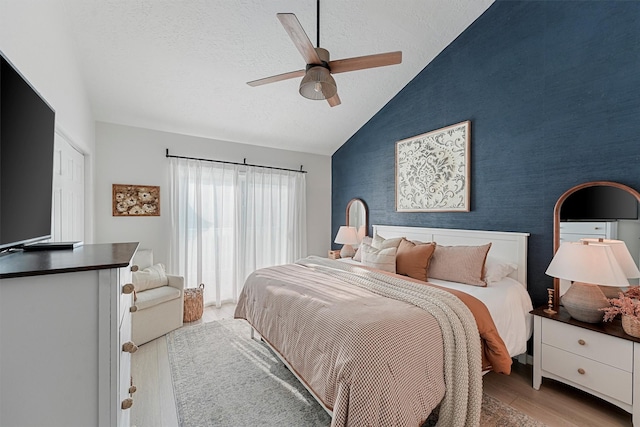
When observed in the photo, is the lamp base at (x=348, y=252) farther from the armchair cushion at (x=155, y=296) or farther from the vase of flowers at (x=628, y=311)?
the vase of flowers at (x=628, y=311)

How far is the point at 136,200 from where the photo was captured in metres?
3.52

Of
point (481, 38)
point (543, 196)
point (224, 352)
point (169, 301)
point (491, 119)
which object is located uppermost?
point (481, 38)

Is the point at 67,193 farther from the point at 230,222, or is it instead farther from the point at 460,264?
the point at 460,264

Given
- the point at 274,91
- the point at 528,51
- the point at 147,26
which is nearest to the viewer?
the point at 147,26

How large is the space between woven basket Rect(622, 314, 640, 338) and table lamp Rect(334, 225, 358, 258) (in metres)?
2.87

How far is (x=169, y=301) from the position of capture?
3023 millimetres

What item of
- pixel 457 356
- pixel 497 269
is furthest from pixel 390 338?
pixel 497 269

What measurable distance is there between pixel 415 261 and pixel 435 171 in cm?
127

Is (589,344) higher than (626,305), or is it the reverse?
(626,305)

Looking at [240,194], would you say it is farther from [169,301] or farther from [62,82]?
[62,82]

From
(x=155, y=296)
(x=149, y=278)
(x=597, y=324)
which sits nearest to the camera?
(x=597, y=324)

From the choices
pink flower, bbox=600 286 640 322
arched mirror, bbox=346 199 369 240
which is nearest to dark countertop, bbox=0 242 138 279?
pink flower, bbox=600 286 640 322

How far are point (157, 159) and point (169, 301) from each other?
1.90 meters

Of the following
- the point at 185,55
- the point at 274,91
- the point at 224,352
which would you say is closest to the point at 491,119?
the point at 274,91
